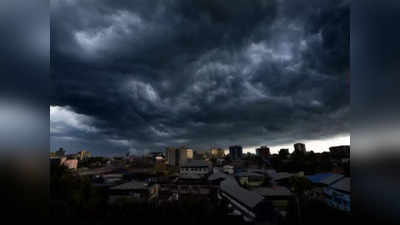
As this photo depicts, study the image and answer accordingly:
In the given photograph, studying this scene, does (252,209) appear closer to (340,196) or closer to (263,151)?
(340,196)

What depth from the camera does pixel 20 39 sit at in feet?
3.14

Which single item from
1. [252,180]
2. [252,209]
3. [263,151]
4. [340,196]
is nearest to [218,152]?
[263,151]

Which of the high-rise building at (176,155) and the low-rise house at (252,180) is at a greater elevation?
the low-rise house at (252,180)

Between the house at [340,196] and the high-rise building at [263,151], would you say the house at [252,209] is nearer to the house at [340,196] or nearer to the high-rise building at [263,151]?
the house at [340,196]

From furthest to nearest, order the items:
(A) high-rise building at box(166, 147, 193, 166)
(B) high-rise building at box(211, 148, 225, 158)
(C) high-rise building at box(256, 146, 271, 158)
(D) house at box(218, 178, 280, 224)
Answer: (B) high-rise building at box(211, 148, 225, 158)
(C) high-rise building at box(256, 146, 271, 158)
(A) high-rise building at box(166, 147, 193, 166)
(D) house at box(218, 178, 280, 224)

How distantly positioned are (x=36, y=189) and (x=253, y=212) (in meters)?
7.83

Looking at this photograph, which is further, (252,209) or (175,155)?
(175,155)

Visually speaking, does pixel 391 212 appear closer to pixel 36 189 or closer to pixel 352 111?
pixel 352 111

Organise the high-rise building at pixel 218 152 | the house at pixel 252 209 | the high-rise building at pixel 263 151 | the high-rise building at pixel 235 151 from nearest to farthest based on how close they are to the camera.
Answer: the house at pixel 252 209, the high-rise building at pixel 263 151, the high-rise building at pixel 235 151, the high-rise building at pixel 218 152

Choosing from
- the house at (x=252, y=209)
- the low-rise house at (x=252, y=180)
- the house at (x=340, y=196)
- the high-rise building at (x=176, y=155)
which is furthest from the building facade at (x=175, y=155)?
the house at (x=252, y=209)

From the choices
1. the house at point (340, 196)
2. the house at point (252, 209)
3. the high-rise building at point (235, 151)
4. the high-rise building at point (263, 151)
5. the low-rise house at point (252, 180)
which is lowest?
the high-rise building at point (235, 151)

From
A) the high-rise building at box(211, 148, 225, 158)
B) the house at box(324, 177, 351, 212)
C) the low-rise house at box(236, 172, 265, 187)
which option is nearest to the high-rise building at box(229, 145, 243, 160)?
the high-rise building at box(211, 148, 225, 158)

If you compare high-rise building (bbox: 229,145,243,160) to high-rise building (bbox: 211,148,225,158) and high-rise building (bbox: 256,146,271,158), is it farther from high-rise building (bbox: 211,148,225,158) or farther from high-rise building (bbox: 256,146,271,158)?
high-rise building (bbox: 256,146,271,158)

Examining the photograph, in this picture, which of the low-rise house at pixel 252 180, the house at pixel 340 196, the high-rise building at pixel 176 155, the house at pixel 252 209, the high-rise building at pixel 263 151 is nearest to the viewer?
the house at pixel 252 209
